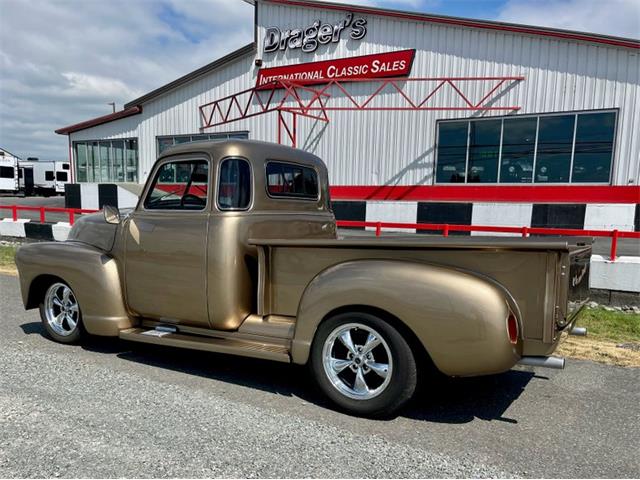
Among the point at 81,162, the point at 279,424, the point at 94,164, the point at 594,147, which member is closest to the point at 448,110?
the point at 594,147

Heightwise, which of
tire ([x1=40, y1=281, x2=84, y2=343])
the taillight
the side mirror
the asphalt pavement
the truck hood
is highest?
the side mirror

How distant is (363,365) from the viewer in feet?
10.5

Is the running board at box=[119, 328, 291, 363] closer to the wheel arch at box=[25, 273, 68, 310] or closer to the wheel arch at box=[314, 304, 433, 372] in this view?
the wheel arch at box=[314, 304, 433, 372]

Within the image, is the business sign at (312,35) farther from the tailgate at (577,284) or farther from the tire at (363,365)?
the tire at (363,365)

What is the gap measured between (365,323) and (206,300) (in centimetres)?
142

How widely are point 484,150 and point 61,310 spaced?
12.1 meters

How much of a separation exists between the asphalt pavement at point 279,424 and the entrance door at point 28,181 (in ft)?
139

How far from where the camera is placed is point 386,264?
312 cm

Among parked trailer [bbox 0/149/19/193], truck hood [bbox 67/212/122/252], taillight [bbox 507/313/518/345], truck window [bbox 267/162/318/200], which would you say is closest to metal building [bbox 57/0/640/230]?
truck window [bbox 267/162/318/200]

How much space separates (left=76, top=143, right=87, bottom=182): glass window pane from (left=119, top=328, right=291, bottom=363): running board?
2132cm

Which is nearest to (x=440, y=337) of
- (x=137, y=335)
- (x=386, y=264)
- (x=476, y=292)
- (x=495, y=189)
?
(x=476, y=292)

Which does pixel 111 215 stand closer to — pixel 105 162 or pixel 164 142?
pixel 164 142

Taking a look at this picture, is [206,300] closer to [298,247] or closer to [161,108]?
[298,247]

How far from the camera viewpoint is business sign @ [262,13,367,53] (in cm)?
1470
